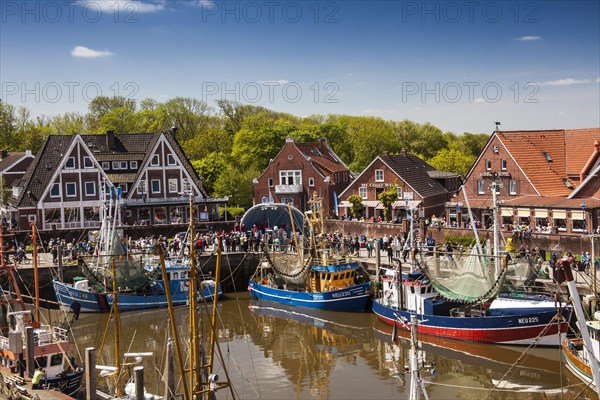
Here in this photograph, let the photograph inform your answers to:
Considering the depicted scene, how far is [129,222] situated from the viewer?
226 feet

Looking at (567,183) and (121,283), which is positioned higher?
(567,183)

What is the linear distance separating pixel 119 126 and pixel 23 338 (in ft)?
265

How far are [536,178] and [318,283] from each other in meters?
21.4

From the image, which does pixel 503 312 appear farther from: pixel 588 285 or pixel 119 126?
pixel 119 126

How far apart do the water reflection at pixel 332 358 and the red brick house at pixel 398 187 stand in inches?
843

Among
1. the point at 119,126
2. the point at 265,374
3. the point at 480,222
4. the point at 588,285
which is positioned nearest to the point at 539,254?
the point at 588,285

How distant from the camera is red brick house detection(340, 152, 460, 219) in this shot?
67.2m

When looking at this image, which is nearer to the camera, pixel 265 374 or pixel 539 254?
pixel 265 374

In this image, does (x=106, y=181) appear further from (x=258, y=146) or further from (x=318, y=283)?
(x=258, y=146)

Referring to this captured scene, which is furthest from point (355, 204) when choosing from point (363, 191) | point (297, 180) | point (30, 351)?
point (30, 351)

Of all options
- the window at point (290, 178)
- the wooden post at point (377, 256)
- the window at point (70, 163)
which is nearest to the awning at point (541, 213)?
the wooden post at point (377, 256)

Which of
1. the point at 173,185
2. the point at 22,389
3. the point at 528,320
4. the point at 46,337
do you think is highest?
the point at 173,185

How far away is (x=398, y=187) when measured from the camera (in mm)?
68062

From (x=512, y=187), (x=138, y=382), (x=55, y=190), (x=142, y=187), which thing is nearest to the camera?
(x=138, y=382)
